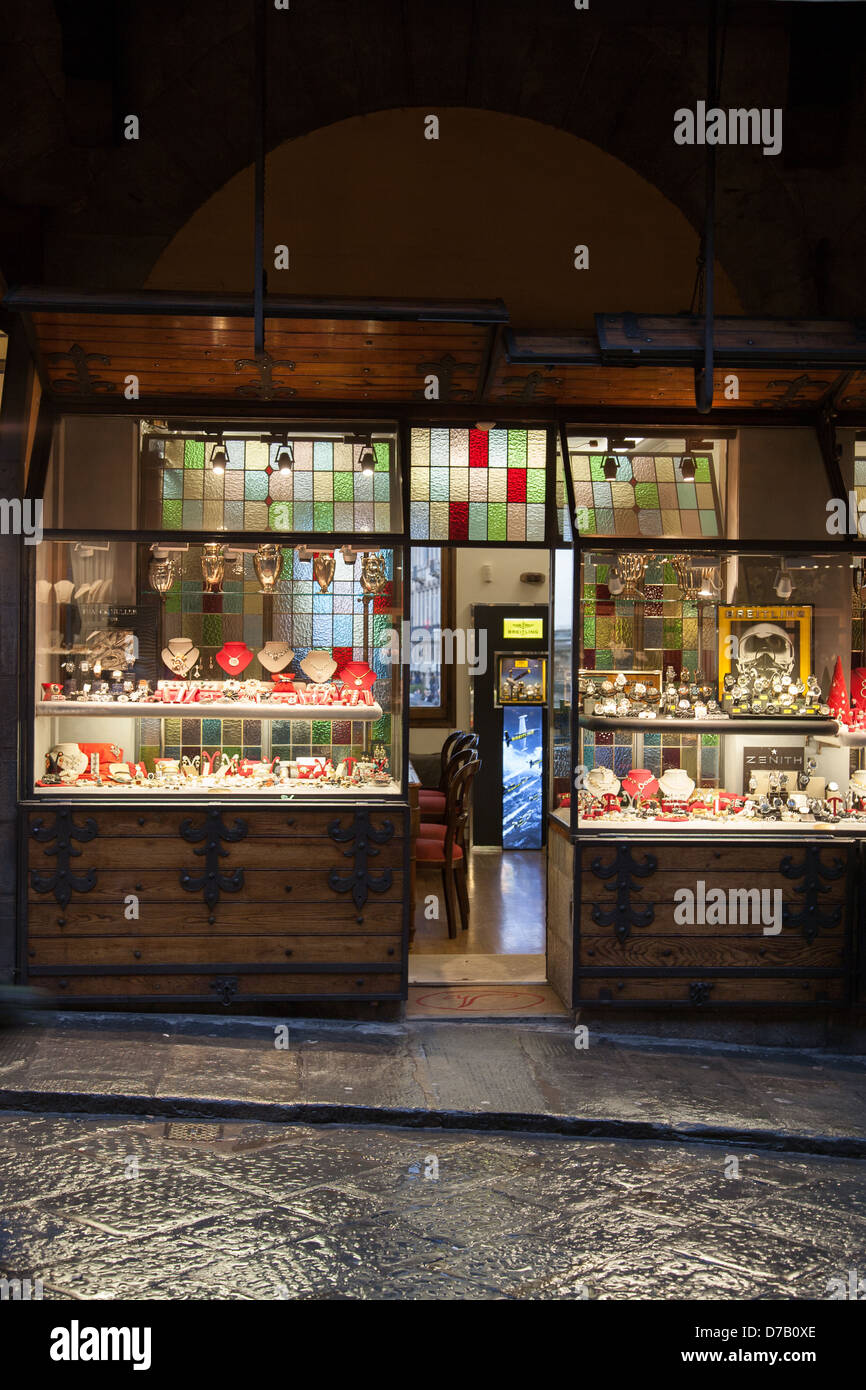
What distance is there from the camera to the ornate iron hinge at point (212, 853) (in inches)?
251

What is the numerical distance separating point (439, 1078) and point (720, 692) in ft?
8.75

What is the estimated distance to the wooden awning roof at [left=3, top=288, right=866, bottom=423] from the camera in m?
5.98

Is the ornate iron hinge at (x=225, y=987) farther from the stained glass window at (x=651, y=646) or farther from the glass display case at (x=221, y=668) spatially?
the stained glass window at (x=651, y=646)

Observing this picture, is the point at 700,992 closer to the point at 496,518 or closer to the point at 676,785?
the point at 676,785

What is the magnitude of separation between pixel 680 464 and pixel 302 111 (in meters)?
3.45

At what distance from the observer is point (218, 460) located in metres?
6.75

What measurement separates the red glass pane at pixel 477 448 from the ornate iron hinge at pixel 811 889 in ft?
9.16

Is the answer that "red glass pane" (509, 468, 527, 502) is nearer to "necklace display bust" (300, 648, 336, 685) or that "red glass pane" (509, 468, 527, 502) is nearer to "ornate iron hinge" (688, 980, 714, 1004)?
"necklace display bust" (300, 648, 336, 685)

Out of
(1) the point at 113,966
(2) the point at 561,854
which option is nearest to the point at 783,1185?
(2) the point at 561,854

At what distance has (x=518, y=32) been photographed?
25.3 feet

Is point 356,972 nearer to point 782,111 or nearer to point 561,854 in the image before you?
point 561,854

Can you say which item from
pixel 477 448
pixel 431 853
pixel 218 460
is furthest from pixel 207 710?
pixel 431 853

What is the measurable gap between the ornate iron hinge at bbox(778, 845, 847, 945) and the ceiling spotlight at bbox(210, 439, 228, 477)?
12.4 feet

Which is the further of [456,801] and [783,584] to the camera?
[456,801]
